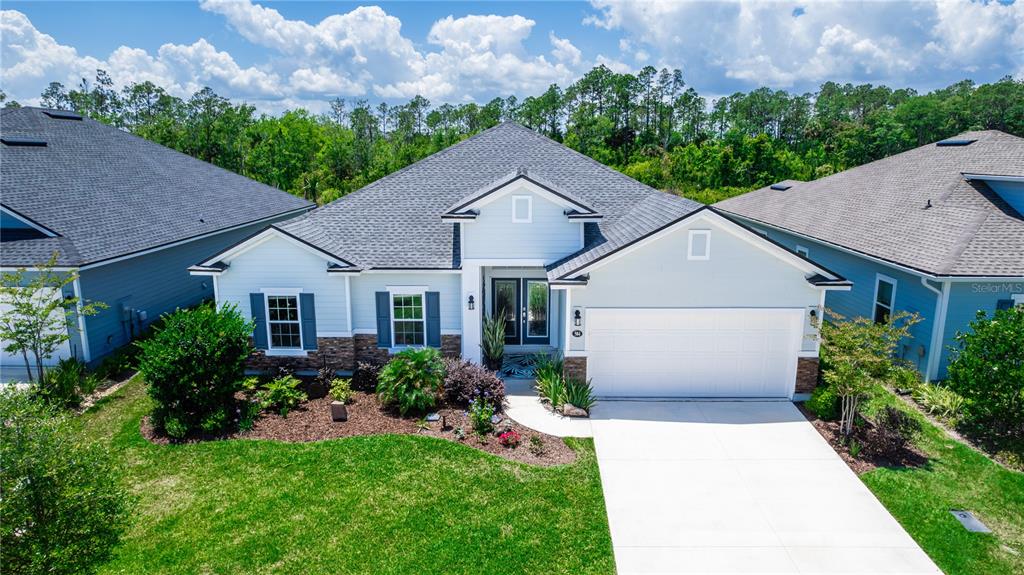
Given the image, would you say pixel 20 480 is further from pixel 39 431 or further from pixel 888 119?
pixel 888 119

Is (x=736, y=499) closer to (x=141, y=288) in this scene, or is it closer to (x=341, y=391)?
(x=341, y=391)

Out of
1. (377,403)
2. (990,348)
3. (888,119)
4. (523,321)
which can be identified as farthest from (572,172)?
(888,119)

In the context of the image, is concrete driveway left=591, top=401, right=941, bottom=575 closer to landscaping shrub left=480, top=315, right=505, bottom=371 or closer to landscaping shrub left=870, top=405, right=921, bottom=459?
landscaping shrub left=870, top=405, right=921, bottom=459

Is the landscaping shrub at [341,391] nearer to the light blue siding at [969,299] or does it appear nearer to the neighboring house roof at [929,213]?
the neighboring house roof at [929,213]

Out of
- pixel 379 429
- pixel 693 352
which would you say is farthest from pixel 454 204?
pixel 693 352

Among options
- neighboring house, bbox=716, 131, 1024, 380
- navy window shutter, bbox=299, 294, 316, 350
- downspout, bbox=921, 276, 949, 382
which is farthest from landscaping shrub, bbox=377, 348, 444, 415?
downspout, bbox=921, 276, 949, 382

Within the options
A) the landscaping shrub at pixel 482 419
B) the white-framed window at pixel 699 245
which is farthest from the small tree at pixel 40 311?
the white-framed window at pixel 699 245

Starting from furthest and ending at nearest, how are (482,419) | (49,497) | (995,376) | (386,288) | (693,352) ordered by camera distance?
1. (386,288)
2. (693,352)
3. (482,419)
4. (995,376)
5. (49,497)
